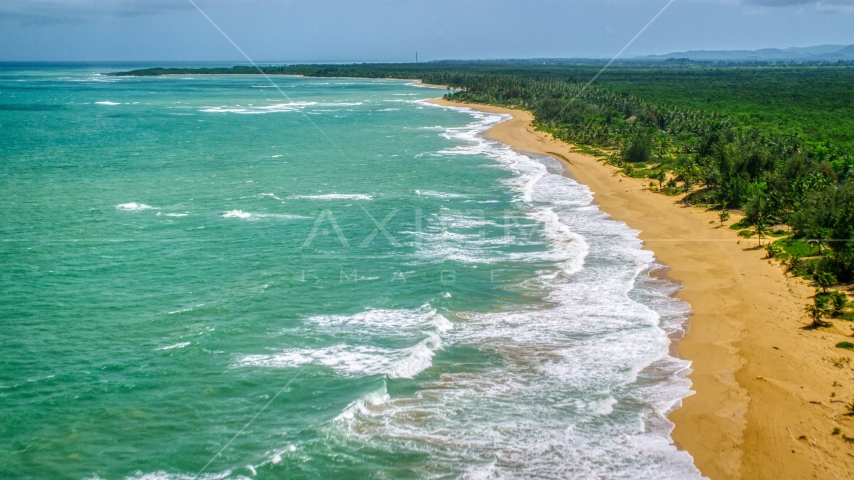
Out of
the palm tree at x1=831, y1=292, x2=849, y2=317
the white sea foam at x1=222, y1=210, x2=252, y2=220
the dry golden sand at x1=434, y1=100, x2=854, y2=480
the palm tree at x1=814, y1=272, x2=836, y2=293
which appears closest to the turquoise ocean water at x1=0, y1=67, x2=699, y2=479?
the white sea foam at x1=222, y1=210, x2=252, y2=220

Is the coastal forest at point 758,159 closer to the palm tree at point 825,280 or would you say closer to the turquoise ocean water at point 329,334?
the palm tree at point 825,280

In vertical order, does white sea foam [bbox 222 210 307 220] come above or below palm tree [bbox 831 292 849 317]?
above

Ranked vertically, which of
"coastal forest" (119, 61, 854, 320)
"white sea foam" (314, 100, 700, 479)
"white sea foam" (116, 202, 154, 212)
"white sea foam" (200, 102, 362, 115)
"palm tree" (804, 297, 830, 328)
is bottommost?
"white sea foam" (314, 100, 700, 479)

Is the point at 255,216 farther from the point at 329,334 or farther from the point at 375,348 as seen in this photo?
the point at 375,348

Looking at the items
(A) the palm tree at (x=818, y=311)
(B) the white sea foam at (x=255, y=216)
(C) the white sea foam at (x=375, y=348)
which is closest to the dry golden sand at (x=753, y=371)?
(A) the palm tree at (x=818, y=311)

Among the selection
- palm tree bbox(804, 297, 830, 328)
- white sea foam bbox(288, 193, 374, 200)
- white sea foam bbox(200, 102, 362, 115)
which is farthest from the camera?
white sea foam bbox(200, 102, 362, 115)

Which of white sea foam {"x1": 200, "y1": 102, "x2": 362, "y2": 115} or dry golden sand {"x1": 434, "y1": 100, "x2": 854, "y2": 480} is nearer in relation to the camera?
dry golden sand {"x1": 434, "y1": 100, "x2": 854, "y2": 480}

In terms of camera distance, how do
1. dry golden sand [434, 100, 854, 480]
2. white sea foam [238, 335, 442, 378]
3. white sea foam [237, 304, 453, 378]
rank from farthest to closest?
white sea foam [237, 304, 453, 378], white sea foam [238, 335, 442, 378], dry golden sand [434, 100, 854, 480]

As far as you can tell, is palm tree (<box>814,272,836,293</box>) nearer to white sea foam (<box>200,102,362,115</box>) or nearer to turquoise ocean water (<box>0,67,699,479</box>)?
turquoise ocean water (<box>0,67,699,479</box>)
